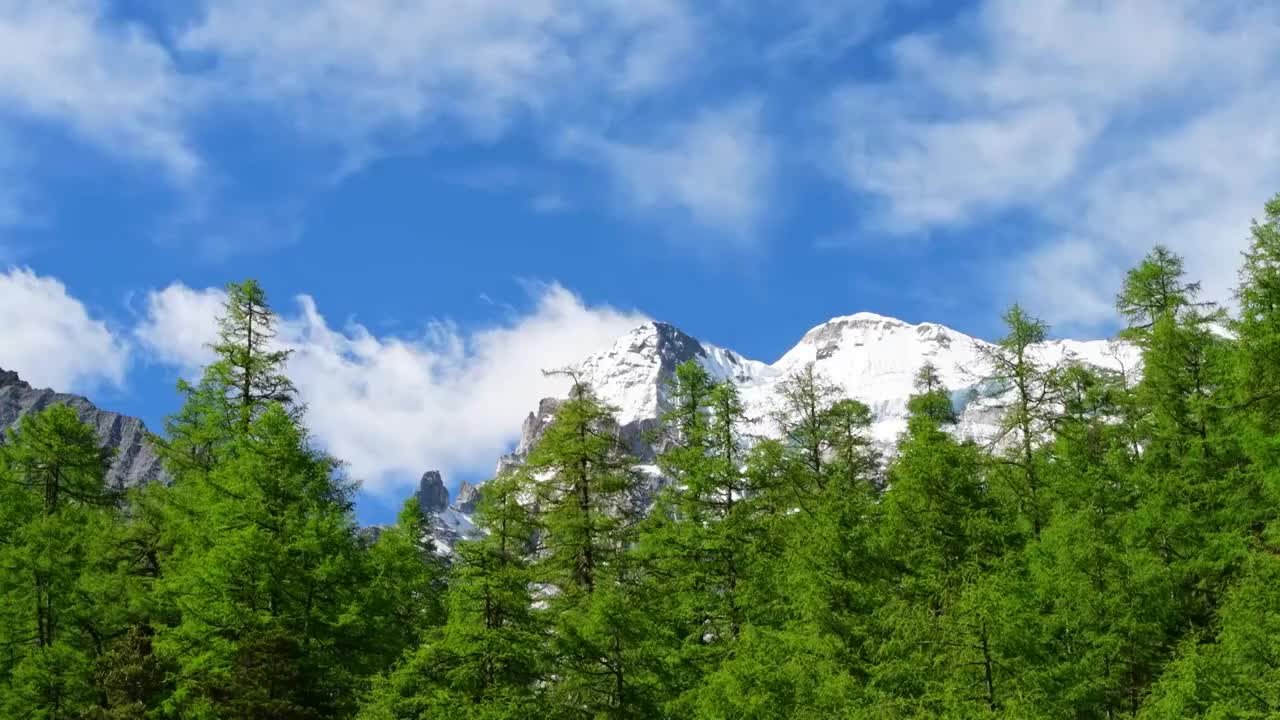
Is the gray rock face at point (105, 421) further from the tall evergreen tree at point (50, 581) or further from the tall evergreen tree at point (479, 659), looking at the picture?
the tall evergreen tree at point (479, 659)

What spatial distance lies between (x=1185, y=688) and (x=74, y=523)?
28.9 metres

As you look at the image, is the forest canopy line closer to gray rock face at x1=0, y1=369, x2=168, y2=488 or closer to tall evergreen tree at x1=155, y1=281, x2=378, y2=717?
tall evergreen tree at x1=155, y1=281, x2=378, y2=717

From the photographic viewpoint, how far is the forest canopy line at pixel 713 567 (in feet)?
62.3

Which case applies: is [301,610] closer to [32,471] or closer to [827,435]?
[32,471]

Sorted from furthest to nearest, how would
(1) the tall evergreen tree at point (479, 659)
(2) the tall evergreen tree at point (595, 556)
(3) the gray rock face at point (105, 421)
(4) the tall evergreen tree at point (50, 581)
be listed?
(3) the gray rock face at point (105, 421) → (4) the tall evergreen tree at point (50, 581) → (2) the tall evergreen tree at point (595, 556) → (1) the tall evergreen tree at point (479, 659)

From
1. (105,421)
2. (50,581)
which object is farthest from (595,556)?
(105,421)

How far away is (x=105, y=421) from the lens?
6009 inches

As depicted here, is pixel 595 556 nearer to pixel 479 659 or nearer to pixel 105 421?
pixel 479 659

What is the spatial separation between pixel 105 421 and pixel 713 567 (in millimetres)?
148475

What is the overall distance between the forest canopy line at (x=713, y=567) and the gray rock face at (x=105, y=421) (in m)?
107

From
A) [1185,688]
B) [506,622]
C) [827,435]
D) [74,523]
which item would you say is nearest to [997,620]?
[1185,688]

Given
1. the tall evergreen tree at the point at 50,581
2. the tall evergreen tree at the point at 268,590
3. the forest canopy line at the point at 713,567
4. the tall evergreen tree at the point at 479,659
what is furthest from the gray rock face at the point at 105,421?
the tall evergreen tree at the point at 479,659

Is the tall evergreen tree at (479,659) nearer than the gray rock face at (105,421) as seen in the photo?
Yes

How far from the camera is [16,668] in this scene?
87.2 ft
